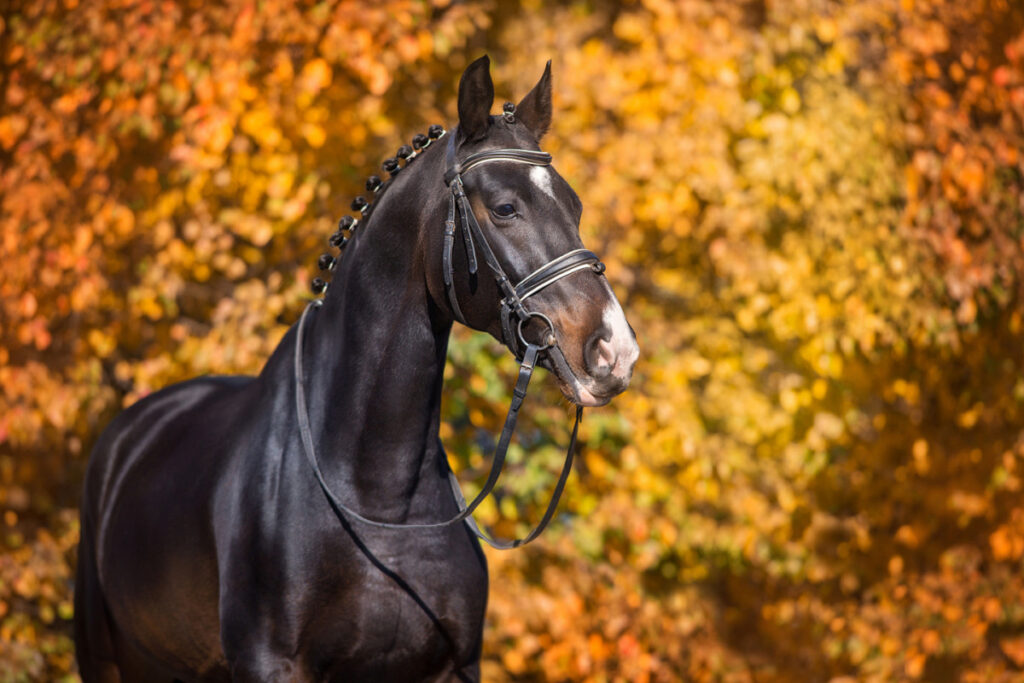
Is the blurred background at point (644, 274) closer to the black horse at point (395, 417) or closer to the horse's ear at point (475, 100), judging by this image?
the black horse at point (395, 417)

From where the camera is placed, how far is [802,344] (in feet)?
19.0

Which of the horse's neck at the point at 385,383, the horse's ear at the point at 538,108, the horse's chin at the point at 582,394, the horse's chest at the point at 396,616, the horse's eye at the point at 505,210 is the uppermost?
the horse's ear at the point at 538,108

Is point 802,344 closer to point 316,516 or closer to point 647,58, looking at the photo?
point 647,58

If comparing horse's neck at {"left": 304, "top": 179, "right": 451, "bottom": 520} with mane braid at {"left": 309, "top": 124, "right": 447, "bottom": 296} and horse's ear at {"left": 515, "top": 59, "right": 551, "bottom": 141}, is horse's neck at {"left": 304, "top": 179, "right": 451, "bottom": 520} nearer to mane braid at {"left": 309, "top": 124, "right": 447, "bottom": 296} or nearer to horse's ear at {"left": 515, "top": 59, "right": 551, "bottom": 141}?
mane braid at {"left": 309, "top": 124, "right": 447, "bottom": 296}

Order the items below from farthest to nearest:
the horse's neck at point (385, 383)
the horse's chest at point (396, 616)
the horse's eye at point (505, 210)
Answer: the horse's neck at point (385, 383)
the horse's chest at point (396, 616)
the horse's eye at point (505, 210)

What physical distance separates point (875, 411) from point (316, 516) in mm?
4692

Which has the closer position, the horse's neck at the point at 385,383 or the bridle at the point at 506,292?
the bridle at the point at 506,292

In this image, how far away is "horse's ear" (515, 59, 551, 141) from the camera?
2824 mm

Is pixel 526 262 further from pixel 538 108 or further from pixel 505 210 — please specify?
pixel 538 108

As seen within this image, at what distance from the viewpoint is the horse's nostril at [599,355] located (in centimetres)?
227

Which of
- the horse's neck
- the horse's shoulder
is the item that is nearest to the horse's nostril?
the horse's neck

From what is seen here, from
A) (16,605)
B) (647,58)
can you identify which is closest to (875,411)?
(647,58)

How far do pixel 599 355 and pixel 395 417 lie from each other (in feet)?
2.28

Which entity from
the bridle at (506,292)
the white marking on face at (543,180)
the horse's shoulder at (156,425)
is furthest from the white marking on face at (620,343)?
the horse's shoulder at (156,425)
